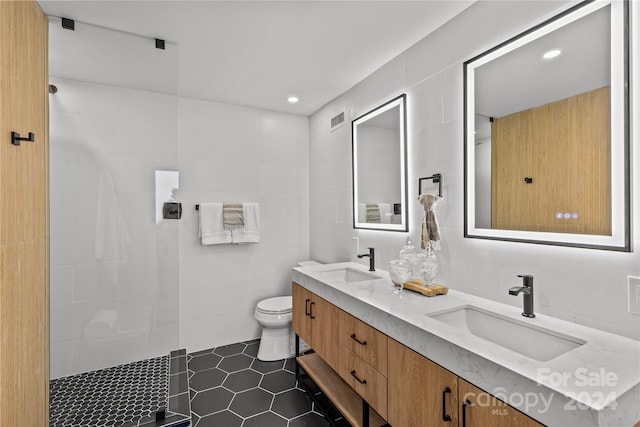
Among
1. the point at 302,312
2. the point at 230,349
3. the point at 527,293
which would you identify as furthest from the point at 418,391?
the point at 230,349

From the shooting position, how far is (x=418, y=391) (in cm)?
116

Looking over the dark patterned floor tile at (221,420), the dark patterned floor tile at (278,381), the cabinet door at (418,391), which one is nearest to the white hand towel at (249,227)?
the dark patterned floor tile at (278,381)

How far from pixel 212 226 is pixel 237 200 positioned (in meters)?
0.36

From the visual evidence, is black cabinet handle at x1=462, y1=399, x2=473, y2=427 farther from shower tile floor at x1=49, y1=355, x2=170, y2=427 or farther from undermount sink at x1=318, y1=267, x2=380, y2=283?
shower tile floor at x1=49, y1=355, x2=170, y2=427

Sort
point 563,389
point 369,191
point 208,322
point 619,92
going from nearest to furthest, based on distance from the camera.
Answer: point 563,389 → point 619,92 → point 369,191 → point 208,322

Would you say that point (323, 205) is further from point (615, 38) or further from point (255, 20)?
point (615, 38)

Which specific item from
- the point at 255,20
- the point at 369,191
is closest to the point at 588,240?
the point at 369,191

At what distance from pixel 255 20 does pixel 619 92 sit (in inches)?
67.2

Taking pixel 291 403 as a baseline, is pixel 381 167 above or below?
above

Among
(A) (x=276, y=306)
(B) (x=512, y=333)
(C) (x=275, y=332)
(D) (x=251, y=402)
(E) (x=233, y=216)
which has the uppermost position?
(E) (x=233, y=216)

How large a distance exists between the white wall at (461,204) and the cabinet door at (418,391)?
1.88ft

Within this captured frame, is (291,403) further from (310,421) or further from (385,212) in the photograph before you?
(385,212)

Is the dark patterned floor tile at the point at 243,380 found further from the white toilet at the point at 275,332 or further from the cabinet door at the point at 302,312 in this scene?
the cabinet door at the point at 302,312

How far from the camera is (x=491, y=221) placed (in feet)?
4.91
